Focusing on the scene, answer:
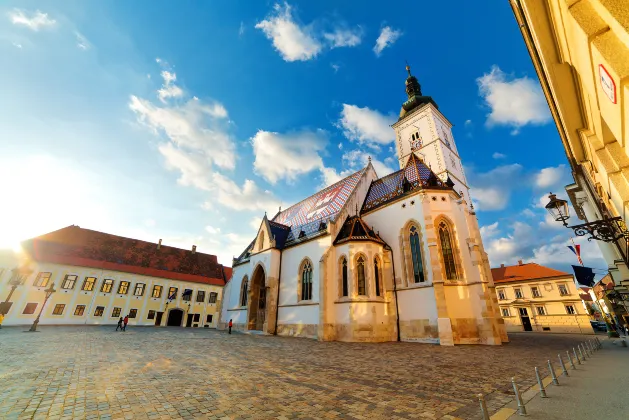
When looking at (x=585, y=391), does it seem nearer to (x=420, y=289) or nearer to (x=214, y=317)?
(x=420, y=289)

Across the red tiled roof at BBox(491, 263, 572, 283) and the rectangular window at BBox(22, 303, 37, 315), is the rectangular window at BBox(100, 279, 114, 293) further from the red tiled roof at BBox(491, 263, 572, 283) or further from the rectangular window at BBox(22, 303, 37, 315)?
the red tiled roof at BBox(491, 263, 572, 283)

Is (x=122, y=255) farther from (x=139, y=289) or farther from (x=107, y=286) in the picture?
(x=139, y=289)

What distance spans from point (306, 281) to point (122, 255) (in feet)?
99.1

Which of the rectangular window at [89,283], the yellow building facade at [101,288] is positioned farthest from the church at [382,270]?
the rectangular window at [89,283]

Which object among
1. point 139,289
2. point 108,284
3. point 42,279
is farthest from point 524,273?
point 42,279

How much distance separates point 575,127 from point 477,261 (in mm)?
14528

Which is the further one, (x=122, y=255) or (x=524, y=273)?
(x=524, y=273)

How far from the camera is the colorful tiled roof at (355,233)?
1955cm

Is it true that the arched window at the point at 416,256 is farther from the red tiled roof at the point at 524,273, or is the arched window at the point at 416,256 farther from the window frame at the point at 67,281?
the window frame at the point at 67,281

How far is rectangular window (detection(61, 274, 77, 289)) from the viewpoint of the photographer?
30438mm

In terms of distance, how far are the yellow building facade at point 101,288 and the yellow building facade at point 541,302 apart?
43183 mm

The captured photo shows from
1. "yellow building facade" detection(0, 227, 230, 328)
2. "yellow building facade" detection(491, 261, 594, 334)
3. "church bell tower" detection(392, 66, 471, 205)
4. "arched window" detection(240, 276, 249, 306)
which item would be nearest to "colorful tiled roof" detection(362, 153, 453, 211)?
"church bell tower" detection(392, 66, 471, 205)

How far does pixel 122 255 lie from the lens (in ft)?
119

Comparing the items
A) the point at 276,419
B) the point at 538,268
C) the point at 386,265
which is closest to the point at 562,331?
the point at 538,268
